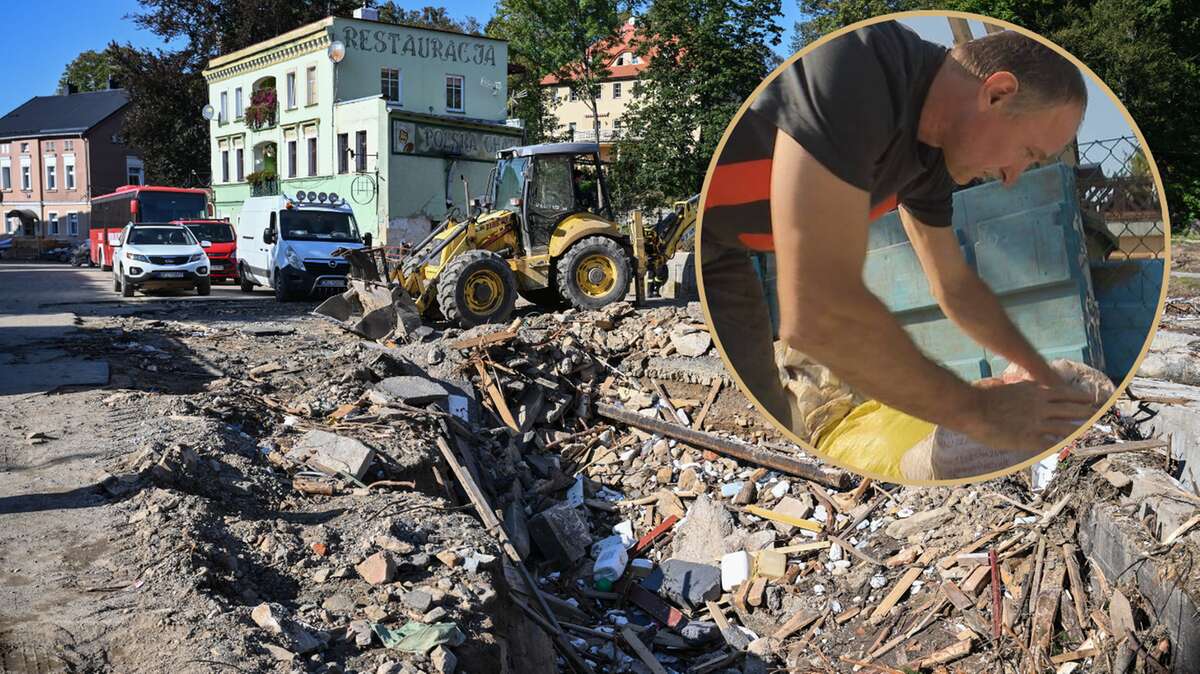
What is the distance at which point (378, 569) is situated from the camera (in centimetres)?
601

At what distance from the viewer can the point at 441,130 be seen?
37.1 meters

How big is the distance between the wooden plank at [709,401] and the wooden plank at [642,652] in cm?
380

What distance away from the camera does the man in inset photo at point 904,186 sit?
1708mm

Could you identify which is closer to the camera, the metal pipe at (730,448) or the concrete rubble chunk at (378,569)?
the concrete rubble chunk at (378,569)

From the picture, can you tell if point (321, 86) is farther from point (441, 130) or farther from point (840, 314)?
point (840, 314)

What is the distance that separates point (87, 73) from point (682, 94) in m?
73.8

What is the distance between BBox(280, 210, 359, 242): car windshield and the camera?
72.4 feet

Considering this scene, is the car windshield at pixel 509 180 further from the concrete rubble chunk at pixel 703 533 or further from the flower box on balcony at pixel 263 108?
the flower box on balcony at pixel 263 108

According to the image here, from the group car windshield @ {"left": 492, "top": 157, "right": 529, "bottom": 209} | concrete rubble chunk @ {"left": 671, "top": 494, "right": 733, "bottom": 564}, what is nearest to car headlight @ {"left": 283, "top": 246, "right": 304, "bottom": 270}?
car windshield @ {"left": 492, "top": 157, "right": 529, "bottom": 209}

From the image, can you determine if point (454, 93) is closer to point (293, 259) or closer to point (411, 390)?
point (293, 259)

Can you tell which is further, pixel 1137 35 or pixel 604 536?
pixel 1137 35

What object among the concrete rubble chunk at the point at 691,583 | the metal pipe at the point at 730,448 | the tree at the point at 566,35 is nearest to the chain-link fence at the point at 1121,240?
the concrete rubble chunk at the point at 691,583

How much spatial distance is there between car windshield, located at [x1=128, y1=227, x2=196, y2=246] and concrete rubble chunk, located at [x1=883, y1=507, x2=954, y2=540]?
1978 centimetres

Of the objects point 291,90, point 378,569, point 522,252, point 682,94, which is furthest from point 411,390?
point 291,90
